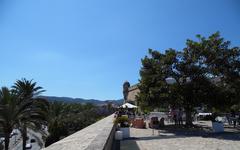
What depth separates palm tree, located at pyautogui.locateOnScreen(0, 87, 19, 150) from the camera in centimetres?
2200

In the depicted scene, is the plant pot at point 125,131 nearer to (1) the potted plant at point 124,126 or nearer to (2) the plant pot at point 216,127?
(1) the potted plant at point 124,126

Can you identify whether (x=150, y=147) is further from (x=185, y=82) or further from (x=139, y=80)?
(x=139, y=80)

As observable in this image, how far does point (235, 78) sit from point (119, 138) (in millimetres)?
10470

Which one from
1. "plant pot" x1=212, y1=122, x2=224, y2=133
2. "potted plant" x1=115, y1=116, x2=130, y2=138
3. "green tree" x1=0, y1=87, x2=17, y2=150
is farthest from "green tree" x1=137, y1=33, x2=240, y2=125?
"green tree" x1=0, y1=87, x2=17, y2=150

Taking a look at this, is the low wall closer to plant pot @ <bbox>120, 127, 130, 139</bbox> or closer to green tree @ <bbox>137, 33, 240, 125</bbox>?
plant pot @ <bbox>120, 127, 130, 139</bbox>

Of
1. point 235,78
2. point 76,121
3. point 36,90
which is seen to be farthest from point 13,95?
point 76,121

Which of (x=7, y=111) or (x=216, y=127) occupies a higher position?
(x=7, y=111)

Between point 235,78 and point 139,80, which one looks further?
point 139,80

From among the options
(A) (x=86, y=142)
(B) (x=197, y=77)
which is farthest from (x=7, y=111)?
(A) (x=86, y=142)

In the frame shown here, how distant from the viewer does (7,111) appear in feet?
72.0

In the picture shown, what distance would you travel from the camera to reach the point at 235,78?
21.3 metres

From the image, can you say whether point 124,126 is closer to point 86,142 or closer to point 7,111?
point 86,142

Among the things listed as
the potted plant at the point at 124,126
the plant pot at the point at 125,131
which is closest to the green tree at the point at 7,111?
the potted plant at the point at 124,126

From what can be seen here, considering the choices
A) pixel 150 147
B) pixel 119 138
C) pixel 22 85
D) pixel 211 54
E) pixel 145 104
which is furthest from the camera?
pixel 22 85
